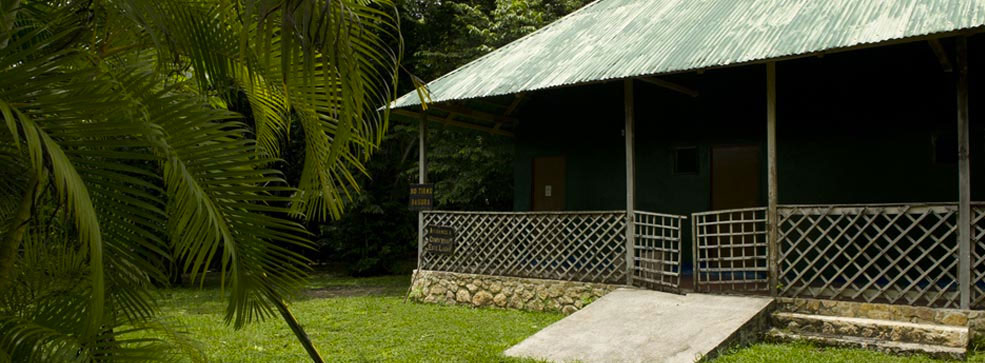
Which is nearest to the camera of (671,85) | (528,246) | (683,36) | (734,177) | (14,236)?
(14,236)

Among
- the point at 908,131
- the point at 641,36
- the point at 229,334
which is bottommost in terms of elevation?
the point at 229,334

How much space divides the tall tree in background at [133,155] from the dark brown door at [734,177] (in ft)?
27.8

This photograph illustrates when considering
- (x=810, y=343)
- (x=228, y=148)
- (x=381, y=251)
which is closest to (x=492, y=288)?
(x=810, y=343)

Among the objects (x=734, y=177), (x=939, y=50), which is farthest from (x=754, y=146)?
(x=939, y=50)

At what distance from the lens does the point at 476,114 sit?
12.7m

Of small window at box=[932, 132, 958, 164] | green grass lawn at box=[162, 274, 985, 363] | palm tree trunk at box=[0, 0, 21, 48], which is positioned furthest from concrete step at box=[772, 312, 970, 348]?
palm tree trunk at box=[0, 0, 21, 48]

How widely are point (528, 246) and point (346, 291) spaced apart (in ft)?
16.2

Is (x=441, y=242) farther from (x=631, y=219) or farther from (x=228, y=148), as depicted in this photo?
(x=228, y=148)

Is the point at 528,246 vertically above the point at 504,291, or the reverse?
the point at 528,246

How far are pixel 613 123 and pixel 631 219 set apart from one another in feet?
10.6

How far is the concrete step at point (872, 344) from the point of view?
647cm

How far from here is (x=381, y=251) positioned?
1720 centimetres

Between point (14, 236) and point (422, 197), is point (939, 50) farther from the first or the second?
point (14, 236)

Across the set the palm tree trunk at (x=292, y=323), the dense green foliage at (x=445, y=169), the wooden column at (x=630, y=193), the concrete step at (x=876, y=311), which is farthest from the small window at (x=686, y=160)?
the palm tree trunk at (x=292, y=323)
